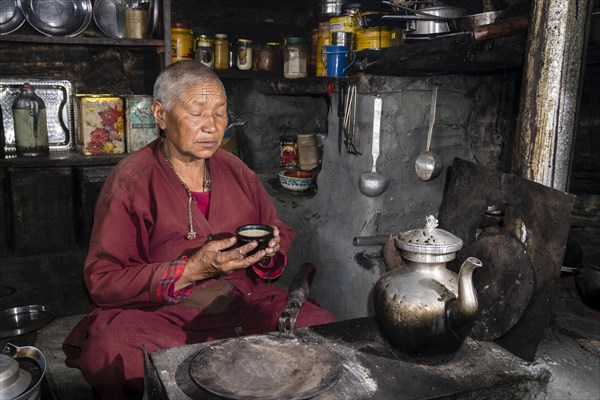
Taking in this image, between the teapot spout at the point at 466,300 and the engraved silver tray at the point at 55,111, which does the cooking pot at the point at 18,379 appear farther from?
the engraved silver tray at the point at 55,111

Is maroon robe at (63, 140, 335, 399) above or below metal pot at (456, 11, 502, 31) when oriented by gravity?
below

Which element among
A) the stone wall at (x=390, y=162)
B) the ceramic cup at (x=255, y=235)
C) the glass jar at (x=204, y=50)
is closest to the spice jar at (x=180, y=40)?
the glass jar at (x=204, y=50)

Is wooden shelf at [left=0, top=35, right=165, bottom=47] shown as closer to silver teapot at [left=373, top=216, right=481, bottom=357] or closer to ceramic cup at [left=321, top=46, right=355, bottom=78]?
ceramic cup at [left=321, top=46, right=355, bottom=78]

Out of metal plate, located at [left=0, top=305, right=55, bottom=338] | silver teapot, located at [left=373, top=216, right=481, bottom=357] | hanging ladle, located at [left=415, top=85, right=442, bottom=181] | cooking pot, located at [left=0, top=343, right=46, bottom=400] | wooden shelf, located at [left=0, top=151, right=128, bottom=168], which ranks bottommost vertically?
metal plate, located at [left=0, top=305, right=55, bottom=338]

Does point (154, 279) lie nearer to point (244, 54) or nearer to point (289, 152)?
point (289, 152)

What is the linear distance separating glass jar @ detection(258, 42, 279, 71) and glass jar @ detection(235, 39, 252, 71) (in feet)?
0.24

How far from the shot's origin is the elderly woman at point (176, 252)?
168 centimetres

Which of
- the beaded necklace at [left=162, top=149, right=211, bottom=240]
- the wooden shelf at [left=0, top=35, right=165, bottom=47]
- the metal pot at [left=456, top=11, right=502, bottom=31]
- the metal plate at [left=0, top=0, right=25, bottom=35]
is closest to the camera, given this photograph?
the beaded necklace at [left=162, top=149, right=211, bottom=240]

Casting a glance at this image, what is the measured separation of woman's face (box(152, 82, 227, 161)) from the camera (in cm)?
191

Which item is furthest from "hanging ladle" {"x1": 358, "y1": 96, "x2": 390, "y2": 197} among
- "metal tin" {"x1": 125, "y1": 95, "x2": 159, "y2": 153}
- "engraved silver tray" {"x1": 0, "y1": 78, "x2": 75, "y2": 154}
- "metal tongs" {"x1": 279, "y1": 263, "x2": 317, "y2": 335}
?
"engraved silver tray" {"x1": 0, "y1": 78, "x2": 75, "y2": 154}

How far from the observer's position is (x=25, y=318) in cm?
261

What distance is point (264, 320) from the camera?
76.2 inches

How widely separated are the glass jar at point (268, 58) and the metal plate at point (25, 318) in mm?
1870

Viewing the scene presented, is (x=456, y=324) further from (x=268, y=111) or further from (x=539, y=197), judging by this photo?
(x=268, y=111)
